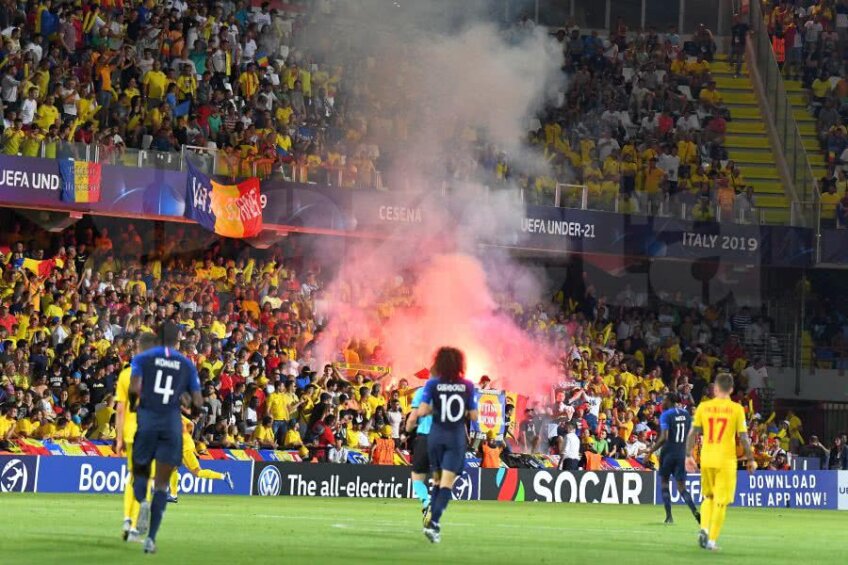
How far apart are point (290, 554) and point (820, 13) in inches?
1416

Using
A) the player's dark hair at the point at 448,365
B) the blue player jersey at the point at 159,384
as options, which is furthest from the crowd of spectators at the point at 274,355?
the blue player jersey at the point at 159,384

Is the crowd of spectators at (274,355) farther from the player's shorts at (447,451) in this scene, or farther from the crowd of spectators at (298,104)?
the player's shorts at (447,451)

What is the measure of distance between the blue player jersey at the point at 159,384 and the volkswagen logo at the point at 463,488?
1632cm

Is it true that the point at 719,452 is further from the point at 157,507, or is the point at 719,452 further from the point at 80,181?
the point at 80,181

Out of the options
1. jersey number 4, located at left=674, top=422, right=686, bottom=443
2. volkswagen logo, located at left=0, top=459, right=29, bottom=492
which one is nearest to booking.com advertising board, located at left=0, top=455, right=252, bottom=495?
volkswagen logo, located at left=0, top=459, right=29, bottom=492

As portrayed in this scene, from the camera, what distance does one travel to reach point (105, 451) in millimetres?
26297

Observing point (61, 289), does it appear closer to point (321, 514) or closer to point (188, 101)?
point (188, 101)

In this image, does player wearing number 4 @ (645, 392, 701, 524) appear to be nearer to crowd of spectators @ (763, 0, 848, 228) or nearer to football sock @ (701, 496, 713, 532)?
football sock @ (701, 496, 713, 532)

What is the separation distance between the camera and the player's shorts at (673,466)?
23.3 metres

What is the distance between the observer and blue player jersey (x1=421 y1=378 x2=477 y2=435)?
51.3 ft

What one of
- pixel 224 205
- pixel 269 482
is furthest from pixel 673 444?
pixel 224 205

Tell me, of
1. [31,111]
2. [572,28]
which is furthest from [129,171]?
[572,28]

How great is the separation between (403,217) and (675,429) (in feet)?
44.8

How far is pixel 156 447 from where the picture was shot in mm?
13539
